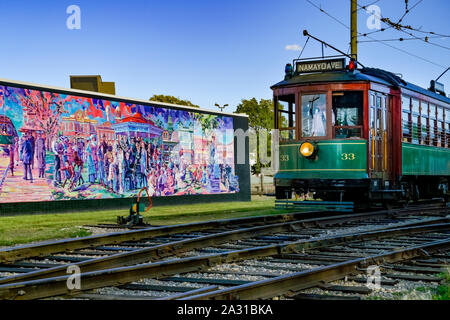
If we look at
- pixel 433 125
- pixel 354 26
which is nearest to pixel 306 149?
pixel 433 125

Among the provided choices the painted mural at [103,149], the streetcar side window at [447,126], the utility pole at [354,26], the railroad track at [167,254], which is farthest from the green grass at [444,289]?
the utility pole at [354,26]

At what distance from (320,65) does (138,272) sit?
10100mm

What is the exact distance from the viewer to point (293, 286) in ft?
20.4

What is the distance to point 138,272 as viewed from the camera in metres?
6.75

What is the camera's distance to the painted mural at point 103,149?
1878 centimetres

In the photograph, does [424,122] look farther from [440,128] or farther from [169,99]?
[169,99]

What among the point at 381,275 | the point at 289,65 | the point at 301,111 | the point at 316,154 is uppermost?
the point at 289,65

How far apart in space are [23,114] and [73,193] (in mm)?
3232

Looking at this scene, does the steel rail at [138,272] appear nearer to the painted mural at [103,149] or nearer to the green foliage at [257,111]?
the painted mural at [103,149]

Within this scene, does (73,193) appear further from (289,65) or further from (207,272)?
(207,272)

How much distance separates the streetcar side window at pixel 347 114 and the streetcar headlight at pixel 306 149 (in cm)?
64

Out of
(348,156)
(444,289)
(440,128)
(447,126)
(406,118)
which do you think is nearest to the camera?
(444,289)

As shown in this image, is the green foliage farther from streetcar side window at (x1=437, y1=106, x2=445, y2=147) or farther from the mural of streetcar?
the mural of streetcar
